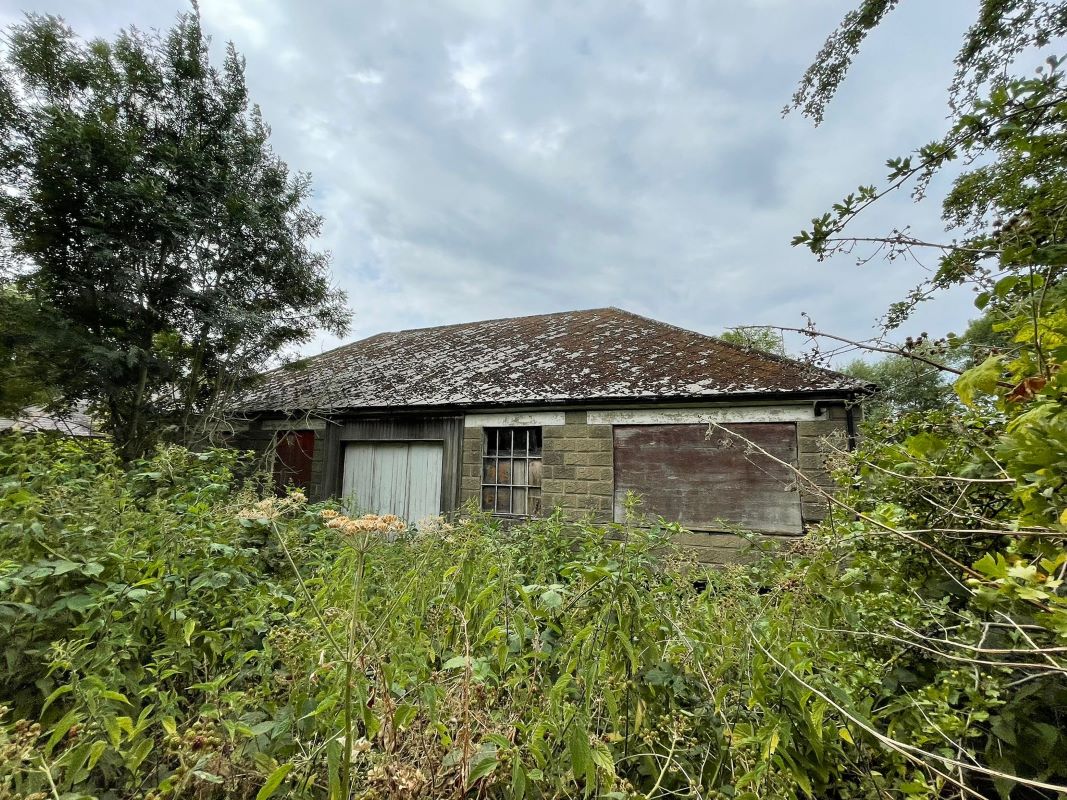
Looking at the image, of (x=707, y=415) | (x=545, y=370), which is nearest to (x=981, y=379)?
(x=707, y=415)

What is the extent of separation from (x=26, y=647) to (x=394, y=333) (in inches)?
542

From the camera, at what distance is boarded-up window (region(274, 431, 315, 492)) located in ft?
29.3

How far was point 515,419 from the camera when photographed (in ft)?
23.7

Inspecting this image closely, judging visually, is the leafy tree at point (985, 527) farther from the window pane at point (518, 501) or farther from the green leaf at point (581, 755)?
the window pane at point (518, 501)

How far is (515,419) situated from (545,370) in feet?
4.11

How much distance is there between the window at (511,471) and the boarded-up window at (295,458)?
3882 millimetres

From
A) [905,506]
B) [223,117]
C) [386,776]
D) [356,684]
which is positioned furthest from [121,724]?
[223,117]

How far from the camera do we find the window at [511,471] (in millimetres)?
7098

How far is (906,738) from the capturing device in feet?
4.23

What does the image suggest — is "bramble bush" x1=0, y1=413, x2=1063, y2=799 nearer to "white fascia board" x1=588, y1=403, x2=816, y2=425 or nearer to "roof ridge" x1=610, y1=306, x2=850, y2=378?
"roof ridge" x1=610, y1=306, x2=850, y2=378

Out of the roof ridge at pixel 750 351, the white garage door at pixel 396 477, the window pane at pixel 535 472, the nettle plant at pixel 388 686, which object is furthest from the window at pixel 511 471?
the nettle plant at pixel 388 686

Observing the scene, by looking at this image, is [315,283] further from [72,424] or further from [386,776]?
[386,776]

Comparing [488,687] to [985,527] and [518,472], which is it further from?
[518,472]

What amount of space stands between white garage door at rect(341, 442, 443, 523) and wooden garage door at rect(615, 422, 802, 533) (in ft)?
10.9
